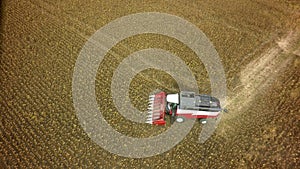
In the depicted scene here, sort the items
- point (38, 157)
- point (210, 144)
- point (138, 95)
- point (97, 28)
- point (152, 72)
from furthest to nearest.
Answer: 1. point (97, 28)
2. point (152, 72)
3. point (138, 95)
4. point (210, 144)
5. point (38, 157)

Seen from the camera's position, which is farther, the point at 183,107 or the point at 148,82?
the point at 148,82

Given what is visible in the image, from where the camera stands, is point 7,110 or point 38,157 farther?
point 7,110

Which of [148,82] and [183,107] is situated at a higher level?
[183,107]

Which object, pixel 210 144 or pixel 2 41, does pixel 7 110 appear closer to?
pixel 2 41

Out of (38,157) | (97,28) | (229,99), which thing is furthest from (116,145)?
(97,28)
